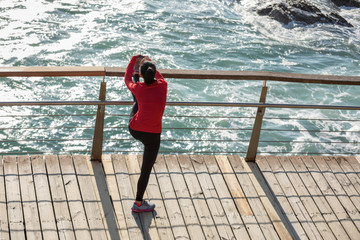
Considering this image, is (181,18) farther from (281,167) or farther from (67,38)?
(281,167)

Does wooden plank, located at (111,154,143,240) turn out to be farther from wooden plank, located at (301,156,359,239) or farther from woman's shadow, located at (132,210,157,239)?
wooden plank, located at (301,156,359,239)

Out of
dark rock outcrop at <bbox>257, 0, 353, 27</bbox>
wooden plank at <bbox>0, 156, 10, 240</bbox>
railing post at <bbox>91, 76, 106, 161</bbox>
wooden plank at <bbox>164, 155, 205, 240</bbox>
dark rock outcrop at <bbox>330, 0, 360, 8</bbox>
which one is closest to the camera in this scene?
wooden plank at <bbox>0, 156, 10, 240</bbox>

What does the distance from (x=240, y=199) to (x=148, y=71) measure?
172 cm

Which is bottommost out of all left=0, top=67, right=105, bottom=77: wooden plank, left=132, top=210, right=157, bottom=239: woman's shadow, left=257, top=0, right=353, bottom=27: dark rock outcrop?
left=257, top=0, right=353, bottom=27: dark rock outcrop

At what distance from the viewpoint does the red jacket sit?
376 cm

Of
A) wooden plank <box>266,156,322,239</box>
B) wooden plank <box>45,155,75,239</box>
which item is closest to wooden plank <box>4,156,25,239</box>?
wooden plank <box>45,155,75,239</box>

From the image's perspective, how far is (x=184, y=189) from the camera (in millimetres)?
4676

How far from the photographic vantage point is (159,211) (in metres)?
4.35

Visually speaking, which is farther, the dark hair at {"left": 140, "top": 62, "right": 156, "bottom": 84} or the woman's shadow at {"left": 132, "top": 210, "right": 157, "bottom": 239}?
the woman's shadow at {"left": 132, "top": 210, "right": 157, "bottom": 239}

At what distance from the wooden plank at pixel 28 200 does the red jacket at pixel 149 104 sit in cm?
115

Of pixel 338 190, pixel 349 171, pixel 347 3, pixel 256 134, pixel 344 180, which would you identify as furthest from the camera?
pixel 347 3

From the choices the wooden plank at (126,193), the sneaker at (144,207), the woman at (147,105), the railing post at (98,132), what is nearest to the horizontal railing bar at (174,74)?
the railing post at (98,132)

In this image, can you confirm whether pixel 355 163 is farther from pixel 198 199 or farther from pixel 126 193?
pixel 126 193


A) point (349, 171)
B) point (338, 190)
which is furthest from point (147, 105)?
point (349, 171)
